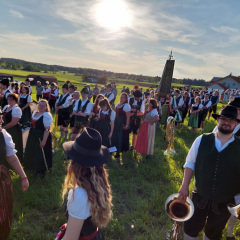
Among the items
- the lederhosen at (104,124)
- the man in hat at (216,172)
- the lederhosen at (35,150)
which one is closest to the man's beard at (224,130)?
the man in hat at (216,172)

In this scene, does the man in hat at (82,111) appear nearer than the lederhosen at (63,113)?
Yes

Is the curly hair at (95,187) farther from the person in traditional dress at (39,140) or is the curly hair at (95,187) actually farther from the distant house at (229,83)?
the distant house at (229,83)

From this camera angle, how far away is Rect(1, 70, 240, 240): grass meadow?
337 cm

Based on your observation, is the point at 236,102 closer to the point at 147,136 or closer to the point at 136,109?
the point at 147,136

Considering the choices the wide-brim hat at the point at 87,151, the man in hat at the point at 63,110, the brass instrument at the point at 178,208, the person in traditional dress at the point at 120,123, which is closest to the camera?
the wide-brim hat at the point at 87,151

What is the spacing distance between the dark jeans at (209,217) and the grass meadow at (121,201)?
785 mm

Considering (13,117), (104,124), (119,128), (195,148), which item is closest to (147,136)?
(119,128)

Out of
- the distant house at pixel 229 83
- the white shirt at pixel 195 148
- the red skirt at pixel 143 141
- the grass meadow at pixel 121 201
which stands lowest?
the grass meadow at pixel 121 201

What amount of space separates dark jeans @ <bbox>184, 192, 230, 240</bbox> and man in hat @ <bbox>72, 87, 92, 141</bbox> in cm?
491

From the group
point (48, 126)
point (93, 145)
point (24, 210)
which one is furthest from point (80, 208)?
point (48, 126)

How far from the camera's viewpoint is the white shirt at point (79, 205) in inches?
61.9

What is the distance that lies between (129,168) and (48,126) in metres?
2.75

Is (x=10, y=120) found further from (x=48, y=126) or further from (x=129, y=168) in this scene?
(x=129, y=168)

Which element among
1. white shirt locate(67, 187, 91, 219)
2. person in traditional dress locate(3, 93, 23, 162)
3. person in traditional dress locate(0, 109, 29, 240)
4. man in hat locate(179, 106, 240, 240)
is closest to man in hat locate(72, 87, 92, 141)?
person in traditional dress locate(3, 93, 23, 162)
